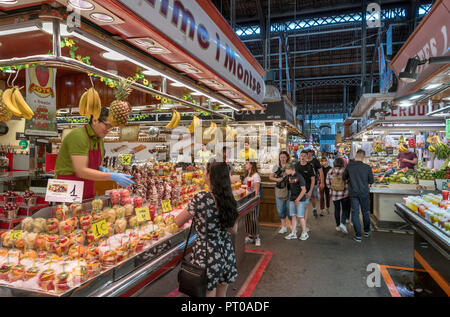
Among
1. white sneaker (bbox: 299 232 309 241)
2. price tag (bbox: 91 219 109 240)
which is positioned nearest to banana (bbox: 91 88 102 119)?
price tag (bbox: 91 219 109 240)

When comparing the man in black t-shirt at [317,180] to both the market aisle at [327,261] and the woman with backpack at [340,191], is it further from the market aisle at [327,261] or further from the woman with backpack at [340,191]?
the market aisle at [327,261]

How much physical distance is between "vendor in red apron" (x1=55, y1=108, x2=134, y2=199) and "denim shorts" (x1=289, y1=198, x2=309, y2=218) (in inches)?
159

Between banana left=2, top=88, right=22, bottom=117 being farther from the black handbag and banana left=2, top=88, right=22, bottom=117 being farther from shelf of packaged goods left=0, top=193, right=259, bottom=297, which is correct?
the black handbag

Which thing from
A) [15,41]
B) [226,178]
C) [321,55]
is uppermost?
[321,55]

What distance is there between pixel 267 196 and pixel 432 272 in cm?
427

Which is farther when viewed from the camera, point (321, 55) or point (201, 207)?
point (321, 55)

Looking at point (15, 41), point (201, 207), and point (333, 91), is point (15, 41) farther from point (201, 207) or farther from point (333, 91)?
point (333, 91)

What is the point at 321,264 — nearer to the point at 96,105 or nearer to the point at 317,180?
the point at 317,180

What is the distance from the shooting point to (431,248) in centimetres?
364

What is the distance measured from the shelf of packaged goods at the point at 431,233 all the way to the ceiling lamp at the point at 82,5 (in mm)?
3718

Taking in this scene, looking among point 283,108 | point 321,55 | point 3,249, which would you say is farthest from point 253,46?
point 3,249

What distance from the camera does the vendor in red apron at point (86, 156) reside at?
277 centimetres

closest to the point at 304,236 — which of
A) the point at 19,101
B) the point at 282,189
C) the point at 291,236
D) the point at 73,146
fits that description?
the point at 291,236

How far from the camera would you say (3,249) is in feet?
7.13
